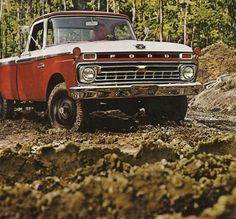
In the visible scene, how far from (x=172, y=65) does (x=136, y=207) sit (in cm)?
650

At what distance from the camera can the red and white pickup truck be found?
8.48 meters

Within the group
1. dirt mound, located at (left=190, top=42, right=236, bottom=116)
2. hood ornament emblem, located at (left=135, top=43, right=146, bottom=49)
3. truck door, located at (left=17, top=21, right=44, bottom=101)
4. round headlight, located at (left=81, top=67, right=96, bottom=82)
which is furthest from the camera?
dirt mound, located at (left=190, top=42, right=236, bottom=116)

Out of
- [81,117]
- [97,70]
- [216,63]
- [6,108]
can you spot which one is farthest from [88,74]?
[216,63]

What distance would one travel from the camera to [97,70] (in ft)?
27.9

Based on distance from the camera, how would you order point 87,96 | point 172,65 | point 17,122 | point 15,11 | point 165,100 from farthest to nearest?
point 15,11 < point 17,122 < point 165,100 < point 172,65 < point 87,96

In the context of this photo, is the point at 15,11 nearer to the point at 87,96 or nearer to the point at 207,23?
the point at 207,23

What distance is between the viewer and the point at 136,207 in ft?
9.40

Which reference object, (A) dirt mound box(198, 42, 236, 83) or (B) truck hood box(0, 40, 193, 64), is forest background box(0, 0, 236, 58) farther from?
(B) truck hood box(0, 40, 193, 64)

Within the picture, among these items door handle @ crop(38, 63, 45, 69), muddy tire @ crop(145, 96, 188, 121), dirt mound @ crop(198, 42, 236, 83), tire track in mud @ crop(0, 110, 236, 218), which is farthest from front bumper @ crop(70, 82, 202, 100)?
dirt mound @ crop(198, 42, 236, 83)

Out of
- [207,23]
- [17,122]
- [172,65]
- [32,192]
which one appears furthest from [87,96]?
[207,23]

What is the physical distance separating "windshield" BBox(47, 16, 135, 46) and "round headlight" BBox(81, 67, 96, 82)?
3.72ft

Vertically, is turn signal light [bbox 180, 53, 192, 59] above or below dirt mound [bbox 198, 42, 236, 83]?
above

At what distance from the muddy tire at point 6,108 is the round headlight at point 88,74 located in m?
3.68

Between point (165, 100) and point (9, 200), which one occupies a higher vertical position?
point (9, 200)
